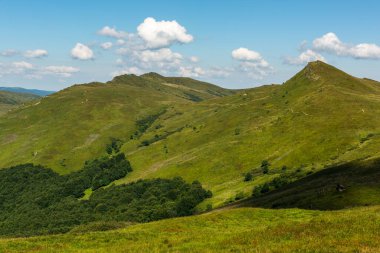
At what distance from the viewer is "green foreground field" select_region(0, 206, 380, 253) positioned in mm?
28297

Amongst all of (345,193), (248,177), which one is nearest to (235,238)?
(345,193)

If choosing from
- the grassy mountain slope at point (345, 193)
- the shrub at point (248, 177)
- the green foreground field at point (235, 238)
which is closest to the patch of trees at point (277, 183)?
Answer: the shrub at point (248, 177)

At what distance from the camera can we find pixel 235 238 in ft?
113

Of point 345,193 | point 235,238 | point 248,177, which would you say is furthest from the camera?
point 248,177

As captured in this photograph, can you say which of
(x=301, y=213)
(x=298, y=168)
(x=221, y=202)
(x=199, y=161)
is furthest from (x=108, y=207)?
(x=301, y=213)

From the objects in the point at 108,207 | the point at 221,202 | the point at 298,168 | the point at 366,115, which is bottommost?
the point at 108,207

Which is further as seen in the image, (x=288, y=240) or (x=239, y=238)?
(x=239, y=238)

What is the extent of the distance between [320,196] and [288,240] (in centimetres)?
3535

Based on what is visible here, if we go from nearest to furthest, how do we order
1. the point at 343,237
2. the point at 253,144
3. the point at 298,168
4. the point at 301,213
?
the point at 343,237 → the point at 301,213 → the point at 298,168 → the point at 253,144

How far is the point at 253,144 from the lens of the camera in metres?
189

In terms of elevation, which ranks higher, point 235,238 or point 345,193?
point 345,193

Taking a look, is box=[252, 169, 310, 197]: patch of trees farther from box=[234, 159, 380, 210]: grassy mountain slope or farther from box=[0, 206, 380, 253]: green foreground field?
box=[0, 206, 380, 253]: green foreground field

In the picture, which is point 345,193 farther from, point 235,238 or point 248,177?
point 248,177

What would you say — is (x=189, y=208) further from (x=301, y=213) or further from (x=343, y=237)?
(x=343, y=237)
